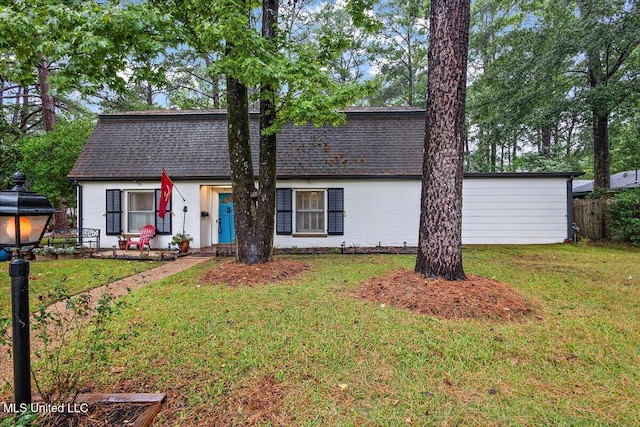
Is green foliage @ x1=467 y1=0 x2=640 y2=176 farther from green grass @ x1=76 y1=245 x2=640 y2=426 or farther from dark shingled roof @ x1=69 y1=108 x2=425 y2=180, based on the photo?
green grass @ x1=76 y1=245 x2=640 y2=426

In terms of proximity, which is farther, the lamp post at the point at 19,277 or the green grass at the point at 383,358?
the green grass at the point at 383,358

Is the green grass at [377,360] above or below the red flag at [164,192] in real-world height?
below

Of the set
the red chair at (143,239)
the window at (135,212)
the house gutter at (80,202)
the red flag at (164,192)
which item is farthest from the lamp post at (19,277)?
the house gutter at (80,202)

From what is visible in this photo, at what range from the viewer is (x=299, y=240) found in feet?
32.6

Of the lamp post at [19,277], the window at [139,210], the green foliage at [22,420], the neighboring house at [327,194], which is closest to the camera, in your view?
the green foliage at [22,420]

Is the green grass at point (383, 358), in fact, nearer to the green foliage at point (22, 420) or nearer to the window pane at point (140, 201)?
the green foliage at point (22, 420)

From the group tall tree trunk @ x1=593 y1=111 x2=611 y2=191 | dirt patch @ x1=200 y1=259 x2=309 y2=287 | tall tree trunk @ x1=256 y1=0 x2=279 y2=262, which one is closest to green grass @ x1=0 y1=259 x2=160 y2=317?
dirt patch @ x1=200 y1=259 x2=309 y2=287

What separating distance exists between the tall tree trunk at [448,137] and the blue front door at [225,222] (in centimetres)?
807

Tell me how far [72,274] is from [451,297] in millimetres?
7521

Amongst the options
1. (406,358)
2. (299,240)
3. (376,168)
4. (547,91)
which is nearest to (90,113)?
(299,240)

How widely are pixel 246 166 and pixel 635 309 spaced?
6.56m

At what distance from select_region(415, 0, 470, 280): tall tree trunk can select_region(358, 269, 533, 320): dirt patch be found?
0.85 ft

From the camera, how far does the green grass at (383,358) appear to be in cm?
210

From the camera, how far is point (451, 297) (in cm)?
394
